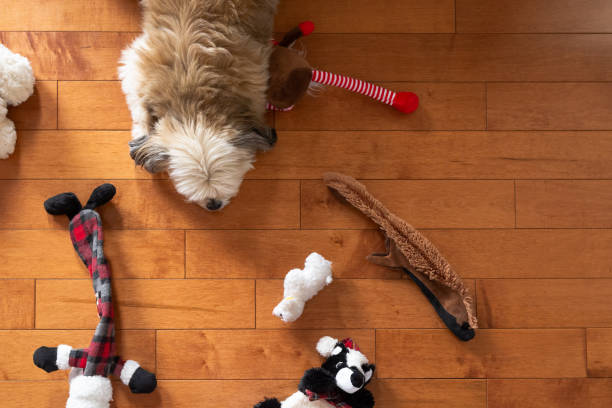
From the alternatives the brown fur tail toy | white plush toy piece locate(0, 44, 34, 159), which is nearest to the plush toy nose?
the brown fur tail toy

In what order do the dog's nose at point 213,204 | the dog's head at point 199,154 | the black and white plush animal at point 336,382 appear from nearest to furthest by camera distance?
the dog's head at point 199,154 → the dog's nose at point 213,204 → the black and white plush animal at point 336,382

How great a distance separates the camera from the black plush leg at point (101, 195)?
1.52 metres

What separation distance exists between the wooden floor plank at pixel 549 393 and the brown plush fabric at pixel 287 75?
123 cm

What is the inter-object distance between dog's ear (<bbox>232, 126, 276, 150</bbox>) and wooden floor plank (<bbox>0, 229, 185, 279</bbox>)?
51 centimetres

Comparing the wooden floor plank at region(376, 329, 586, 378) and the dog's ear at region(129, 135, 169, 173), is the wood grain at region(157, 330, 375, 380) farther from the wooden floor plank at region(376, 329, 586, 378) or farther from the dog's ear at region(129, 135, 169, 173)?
the dog's ear at region(129, 135, 169, 173)

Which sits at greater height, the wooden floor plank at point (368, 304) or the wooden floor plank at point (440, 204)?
the wooden floor plank at point (440, 204)

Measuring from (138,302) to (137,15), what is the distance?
3.34 ft

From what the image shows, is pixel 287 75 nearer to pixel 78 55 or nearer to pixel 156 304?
pixel 78 55

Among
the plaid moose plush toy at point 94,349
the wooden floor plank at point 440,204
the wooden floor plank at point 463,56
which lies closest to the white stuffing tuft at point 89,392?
the plaid moose plush toy at point 94,349

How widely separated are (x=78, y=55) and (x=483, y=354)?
1801mm

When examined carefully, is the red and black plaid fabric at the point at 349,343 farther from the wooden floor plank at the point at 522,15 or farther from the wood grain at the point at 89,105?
the wooden floor plank at the point at 522,15

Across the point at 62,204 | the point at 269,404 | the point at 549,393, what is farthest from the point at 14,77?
the point at 549,393

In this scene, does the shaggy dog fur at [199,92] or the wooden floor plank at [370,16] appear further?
the wooden floor plank at [370,16]

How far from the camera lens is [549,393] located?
1.60 m
